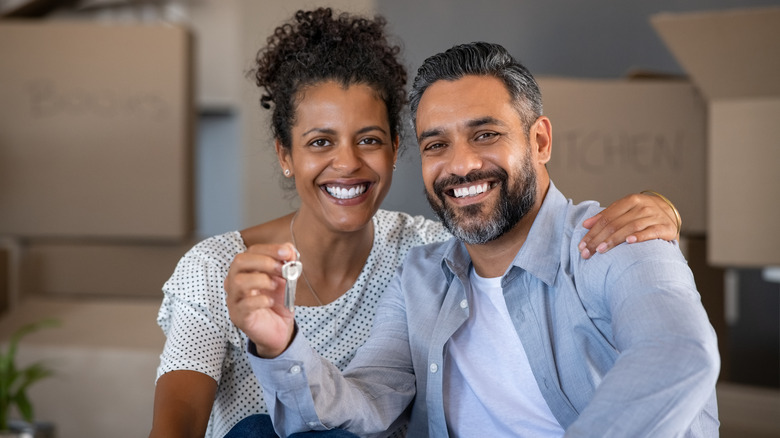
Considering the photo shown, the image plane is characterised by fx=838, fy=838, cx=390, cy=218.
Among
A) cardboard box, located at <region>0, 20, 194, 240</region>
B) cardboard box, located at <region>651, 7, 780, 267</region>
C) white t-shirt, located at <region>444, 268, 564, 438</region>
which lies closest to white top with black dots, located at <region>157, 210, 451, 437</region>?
white t-shirt, located at <region>444, 268, 564, 438</region>

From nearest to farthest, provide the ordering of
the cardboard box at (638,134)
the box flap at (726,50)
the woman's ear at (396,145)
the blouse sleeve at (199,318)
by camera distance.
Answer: the blouse sleeve at (199,318)
the woman's ear at (396,145)
the box flap at (726,50)
the cardboard box at (638,134)

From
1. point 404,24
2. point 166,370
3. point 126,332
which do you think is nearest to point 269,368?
point 166,370

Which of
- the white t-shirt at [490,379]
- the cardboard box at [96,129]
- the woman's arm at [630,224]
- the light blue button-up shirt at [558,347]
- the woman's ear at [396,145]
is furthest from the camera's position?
the cardboard box at [96,129]

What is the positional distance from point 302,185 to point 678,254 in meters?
→ 0.53

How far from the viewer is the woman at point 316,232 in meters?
1.11

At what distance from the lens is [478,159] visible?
98 cm

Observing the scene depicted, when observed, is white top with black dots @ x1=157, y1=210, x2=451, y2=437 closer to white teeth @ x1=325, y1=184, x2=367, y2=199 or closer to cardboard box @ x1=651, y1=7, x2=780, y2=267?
white teeth @ x1=325, y1=184, x2=367, y2=199

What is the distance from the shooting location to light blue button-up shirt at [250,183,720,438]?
29.5 inches

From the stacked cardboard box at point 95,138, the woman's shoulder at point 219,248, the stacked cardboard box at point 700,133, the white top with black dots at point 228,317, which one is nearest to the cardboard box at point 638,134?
the stacked cardboard box at point 700,133

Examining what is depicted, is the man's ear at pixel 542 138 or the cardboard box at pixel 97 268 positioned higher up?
the man's ear at pixel 542 138

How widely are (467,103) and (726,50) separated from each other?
73 cm

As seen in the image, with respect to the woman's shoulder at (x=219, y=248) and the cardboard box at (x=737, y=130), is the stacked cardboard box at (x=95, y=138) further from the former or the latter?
the cardboard box at (x=737, y=130)

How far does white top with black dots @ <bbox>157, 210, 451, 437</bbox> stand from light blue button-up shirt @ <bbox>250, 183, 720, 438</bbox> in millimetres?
109

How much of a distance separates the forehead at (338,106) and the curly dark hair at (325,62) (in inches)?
0.4
